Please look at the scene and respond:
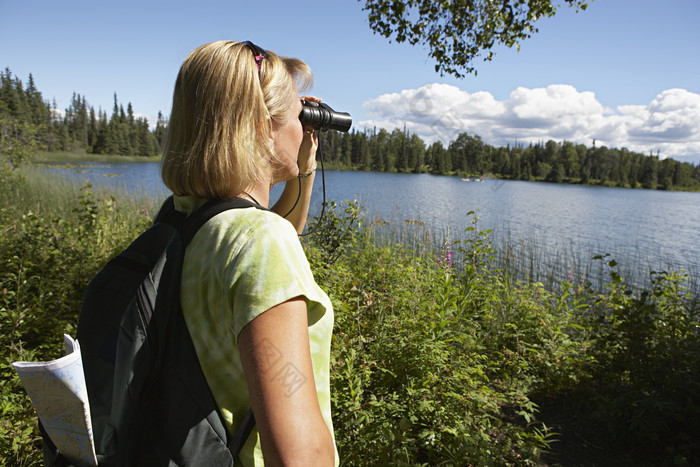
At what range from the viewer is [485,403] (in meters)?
2.38

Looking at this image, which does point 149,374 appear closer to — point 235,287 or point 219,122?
point 235,287

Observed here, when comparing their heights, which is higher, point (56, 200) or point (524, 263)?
point (56, 200)

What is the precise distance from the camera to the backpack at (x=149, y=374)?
76 cm

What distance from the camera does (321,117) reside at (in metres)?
1.47

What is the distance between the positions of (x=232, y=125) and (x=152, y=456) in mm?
699

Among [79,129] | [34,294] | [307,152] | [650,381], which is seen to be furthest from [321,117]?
[79,129]

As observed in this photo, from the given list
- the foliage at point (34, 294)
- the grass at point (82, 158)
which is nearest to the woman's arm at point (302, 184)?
the foliage at point (34, 294)

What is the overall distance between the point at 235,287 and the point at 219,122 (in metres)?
0.40

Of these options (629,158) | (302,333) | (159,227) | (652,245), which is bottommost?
(652,245)

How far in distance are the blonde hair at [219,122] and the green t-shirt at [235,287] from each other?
5.5 inches

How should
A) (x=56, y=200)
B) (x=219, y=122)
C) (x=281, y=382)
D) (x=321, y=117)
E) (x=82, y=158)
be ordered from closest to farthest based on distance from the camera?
→ (x=281, y=382)
(x=219, y=122)
(x=321, y=117)
(x=56, y=200)
(x=82, y=158)

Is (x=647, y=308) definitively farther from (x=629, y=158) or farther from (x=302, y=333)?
(x=629, y=158)

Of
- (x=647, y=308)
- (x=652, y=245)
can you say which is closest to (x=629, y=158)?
(x=652, y=245)

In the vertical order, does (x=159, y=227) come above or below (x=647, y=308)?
above
